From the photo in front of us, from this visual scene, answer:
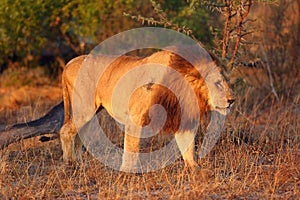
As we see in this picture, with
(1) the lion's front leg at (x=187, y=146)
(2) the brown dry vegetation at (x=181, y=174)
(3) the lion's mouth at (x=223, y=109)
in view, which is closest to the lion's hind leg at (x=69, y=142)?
(2) the brown dry vegetation at (x=181, y=174)

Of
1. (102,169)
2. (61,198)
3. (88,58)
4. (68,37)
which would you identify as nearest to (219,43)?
(88,58)

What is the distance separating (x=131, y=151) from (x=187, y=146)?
0.56 m

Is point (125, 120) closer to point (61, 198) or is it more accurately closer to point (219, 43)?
point (61, 198)

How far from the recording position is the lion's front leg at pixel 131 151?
5.32 metres

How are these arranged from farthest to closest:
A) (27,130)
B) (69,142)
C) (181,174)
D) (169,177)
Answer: (27,130), (69,142), (169,177), (181,174)

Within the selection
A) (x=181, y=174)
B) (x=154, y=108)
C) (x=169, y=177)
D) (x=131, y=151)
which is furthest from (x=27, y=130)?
(x=181, y=174)

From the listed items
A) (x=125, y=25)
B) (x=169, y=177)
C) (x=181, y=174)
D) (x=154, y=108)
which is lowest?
(x=125, y=25)

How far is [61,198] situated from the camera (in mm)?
4645

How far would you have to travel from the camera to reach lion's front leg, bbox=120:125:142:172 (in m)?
5.32

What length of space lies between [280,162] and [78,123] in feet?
6.76

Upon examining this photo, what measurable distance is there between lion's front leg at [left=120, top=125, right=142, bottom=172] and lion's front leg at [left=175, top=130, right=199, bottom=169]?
1.44 feet

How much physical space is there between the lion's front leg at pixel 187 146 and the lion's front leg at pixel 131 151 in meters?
0.44

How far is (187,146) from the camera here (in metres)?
5.59

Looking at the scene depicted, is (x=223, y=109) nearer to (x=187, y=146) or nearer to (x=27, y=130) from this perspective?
(x=187, y=146)
